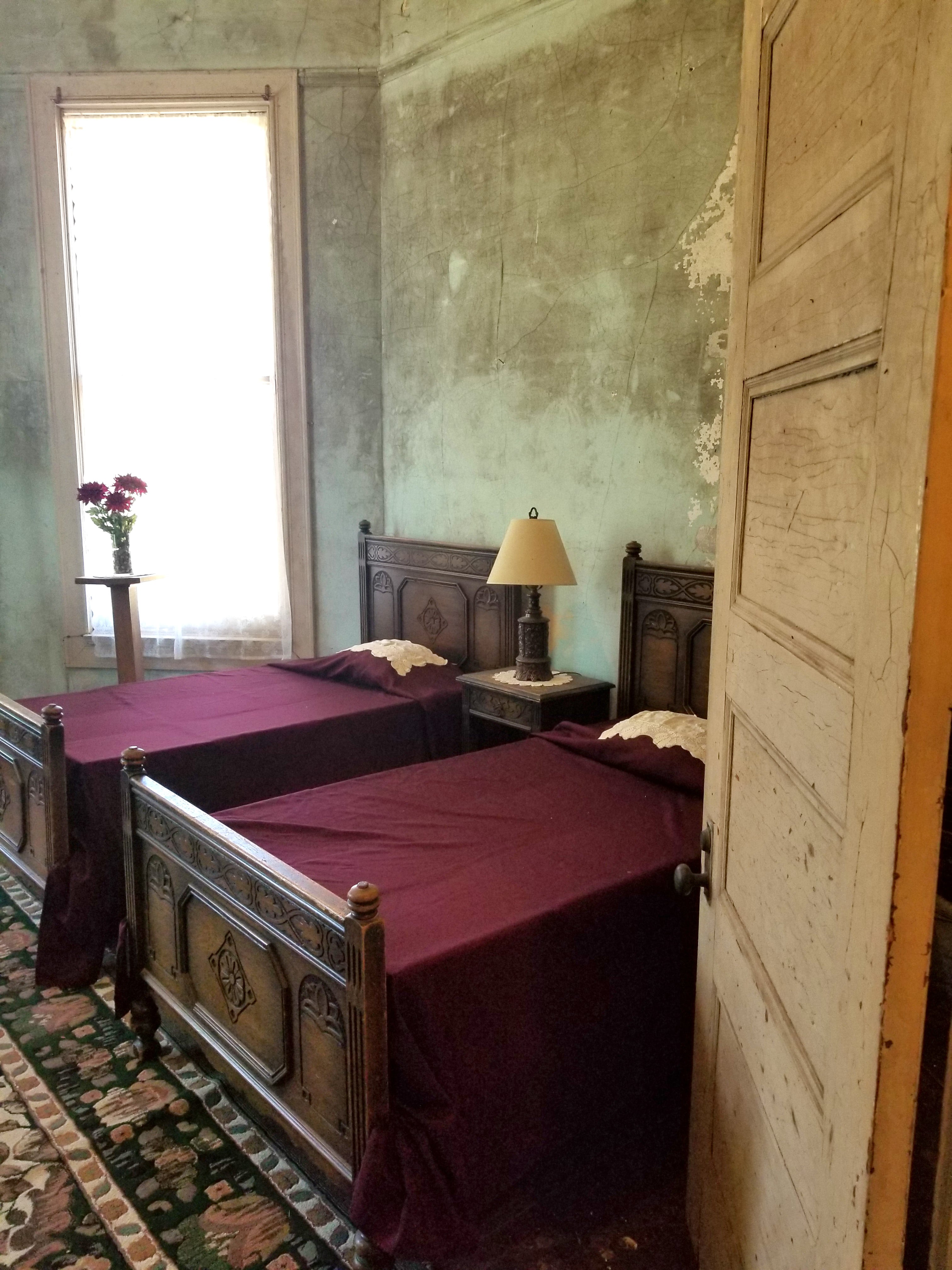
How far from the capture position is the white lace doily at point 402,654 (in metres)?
3.83

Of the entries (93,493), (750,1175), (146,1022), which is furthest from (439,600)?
(750,1175)

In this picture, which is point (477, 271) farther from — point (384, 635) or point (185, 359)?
point (384, 635)

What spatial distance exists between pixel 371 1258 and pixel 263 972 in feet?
1.74

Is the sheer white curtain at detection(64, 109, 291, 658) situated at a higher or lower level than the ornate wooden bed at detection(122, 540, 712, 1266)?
higher

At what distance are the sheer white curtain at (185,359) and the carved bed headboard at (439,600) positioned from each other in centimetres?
48

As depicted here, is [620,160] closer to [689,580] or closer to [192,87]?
[689,580]

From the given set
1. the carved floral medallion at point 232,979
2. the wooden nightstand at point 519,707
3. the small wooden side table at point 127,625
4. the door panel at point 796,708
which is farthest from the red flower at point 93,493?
the door panel at point 796,708

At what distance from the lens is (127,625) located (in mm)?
4406

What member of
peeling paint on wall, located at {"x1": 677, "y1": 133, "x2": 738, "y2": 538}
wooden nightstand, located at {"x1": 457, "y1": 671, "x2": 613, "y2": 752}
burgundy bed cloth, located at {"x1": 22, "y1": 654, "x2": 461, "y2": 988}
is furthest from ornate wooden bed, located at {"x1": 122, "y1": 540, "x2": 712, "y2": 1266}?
peeling paint on wall, located at {"x1": 677, "y1": 133, "x2": 738, "y2": 538}

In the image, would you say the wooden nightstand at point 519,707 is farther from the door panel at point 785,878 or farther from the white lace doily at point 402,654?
the door panel at point 785,878

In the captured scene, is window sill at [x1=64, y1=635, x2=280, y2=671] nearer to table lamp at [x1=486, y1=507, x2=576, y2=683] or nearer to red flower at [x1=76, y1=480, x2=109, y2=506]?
red flower at [x1=76, y1=480, x2=109, y2=506]

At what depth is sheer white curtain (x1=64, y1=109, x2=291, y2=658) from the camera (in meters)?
4.51

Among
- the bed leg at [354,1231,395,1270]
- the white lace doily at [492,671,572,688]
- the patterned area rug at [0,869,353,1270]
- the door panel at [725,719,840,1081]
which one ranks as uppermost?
the door panel at [725,719,840,1081]

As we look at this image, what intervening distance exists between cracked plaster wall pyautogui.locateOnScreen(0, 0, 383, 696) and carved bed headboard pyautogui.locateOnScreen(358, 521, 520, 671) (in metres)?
0.23
